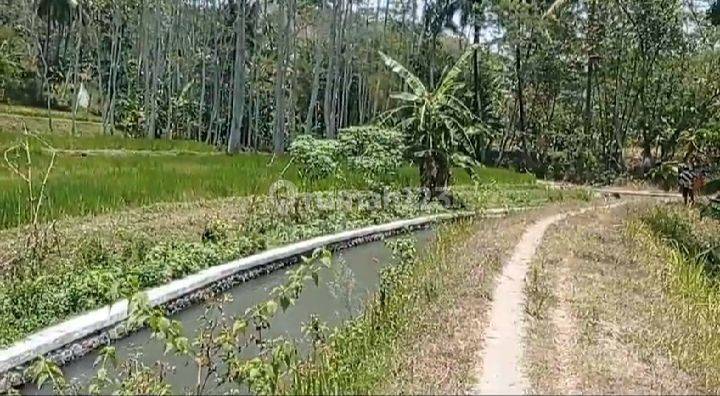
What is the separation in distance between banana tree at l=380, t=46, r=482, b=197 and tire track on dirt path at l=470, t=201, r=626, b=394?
317 inches

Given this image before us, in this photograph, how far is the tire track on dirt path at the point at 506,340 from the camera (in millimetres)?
4163

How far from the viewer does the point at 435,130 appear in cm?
1633

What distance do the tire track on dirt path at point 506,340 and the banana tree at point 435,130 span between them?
26.4ft

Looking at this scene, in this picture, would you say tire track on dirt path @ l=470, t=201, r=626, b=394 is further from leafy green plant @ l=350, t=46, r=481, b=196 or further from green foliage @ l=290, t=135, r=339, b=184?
leafy green plant @ l=350, t=46, r=481, b=196

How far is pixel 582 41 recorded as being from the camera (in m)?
31.0

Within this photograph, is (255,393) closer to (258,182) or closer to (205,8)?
(258,182)

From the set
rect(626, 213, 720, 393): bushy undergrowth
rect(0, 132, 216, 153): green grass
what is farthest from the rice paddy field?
rect(626, 213, 720, 393): bushy undergrowth

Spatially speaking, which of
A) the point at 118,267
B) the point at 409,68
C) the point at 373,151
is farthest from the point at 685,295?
the point at 409,68

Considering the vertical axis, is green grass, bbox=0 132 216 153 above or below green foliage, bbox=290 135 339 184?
below

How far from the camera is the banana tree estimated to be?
1638 cm

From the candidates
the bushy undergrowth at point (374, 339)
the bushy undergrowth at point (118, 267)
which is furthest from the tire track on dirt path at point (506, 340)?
the bushy undergrowth at point (118, 267)

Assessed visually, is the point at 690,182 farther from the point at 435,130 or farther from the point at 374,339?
the point at 374,339

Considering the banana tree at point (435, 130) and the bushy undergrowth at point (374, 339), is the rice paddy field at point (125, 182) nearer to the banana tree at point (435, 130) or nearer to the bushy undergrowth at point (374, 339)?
the banana tree at point (435, 130)

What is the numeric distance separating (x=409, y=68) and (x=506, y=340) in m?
34.0
